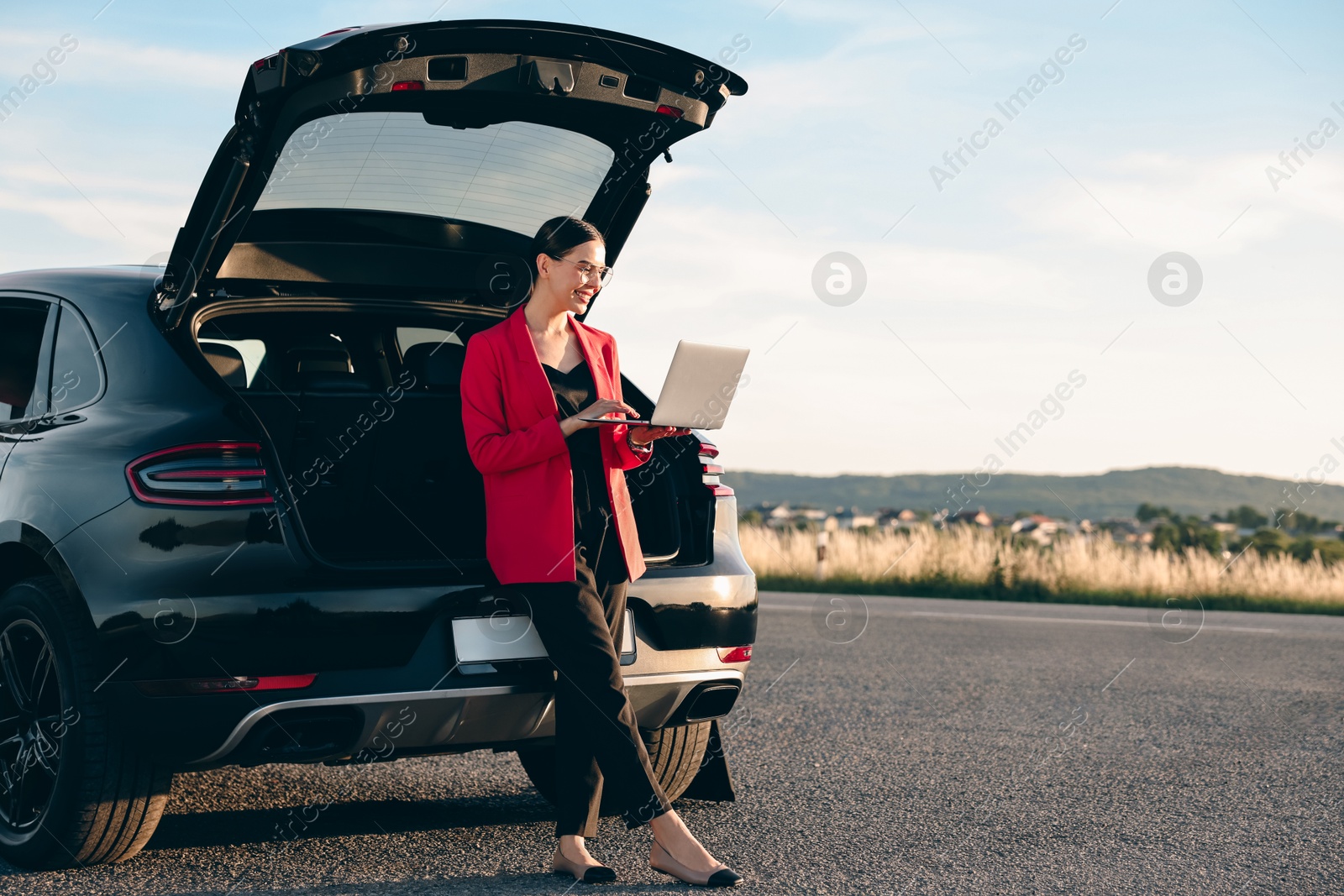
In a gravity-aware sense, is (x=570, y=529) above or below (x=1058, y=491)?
above

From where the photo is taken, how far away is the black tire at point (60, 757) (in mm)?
3646

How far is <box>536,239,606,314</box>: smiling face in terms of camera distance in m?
3.94

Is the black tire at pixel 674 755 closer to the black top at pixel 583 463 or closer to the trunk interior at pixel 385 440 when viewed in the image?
the trunk interior at pixel 385 440

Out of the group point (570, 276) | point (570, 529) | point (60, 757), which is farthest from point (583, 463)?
point (60, 757)

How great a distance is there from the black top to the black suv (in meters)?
0.33

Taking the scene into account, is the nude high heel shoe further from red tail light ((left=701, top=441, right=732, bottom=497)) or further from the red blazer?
red tail light ((left=701, top=441, right=732, bottom=497))

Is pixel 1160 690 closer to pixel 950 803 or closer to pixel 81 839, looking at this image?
pixel 950 803

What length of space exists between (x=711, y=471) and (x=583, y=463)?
2.42 feet

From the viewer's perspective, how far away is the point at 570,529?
152 inches

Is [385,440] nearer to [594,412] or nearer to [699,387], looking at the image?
[594,412]

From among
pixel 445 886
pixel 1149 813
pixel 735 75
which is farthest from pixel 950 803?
pixel 735 75

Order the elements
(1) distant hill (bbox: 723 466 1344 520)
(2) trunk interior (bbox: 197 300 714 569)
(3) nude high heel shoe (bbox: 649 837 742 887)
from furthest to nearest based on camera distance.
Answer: (1) distant hill (bbox: 723 466 1344 520) → (2) trunk interior (bbox: 197 300 714 569) → (3) nude high heel shoe (bbox: 649 837 742 887)

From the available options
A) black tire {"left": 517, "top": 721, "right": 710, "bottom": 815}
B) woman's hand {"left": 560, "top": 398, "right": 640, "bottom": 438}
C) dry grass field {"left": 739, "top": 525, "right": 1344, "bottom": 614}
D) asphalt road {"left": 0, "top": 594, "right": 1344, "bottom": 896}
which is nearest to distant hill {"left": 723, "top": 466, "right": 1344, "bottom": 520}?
dry grass field {"left": 739, "top": 525, "right": 1344, "bottom": 614}

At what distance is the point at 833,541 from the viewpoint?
65.9 ft
